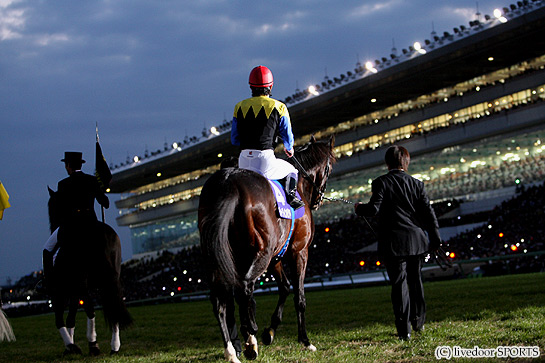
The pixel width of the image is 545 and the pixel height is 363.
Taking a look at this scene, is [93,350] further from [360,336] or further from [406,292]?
[406,292]

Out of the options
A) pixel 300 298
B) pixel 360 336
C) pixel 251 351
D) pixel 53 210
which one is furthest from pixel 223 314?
pixel 53 210

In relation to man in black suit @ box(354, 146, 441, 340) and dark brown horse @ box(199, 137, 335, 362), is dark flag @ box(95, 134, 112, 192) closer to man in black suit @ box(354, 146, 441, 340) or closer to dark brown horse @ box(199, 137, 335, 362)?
dark brown horse @ box(199, 137, 335, 362)

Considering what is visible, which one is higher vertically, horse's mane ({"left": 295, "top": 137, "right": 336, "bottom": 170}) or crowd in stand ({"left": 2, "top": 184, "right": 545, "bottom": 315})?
horse's mane ({"left": 295, "top": 137, "right": 336, "bottom": 170})

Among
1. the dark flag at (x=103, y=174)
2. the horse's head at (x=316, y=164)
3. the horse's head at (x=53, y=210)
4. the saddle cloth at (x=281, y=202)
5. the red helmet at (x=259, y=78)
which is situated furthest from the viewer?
the dark flag at (x=103, y=174)

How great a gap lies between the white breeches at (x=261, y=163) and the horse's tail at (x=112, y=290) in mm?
2277

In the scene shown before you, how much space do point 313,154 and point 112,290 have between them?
2.96 metres

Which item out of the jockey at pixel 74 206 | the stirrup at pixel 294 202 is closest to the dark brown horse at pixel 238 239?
the stirrup at pixel 294 202

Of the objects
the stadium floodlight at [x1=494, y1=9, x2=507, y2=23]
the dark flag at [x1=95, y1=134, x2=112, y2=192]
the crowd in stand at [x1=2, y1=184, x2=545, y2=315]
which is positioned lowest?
the crowd in stand at [x1=2, y1=184, x2=545, y2=315]

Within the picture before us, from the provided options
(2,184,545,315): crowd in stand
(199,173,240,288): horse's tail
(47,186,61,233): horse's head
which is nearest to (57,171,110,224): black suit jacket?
(47,186,61,233): horse's head

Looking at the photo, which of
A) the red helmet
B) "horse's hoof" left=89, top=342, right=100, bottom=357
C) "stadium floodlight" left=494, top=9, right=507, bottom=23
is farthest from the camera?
"stadium floodlight" left=494, top=9, right=507, bottom=23

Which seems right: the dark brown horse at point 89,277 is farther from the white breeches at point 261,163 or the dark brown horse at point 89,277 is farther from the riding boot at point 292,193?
the riding boot at point 292,193

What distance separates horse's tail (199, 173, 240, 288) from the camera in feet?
16.8

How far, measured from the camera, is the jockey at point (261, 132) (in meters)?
Result: 6.30

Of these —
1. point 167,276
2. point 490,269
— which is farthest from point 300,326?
point 167,276
